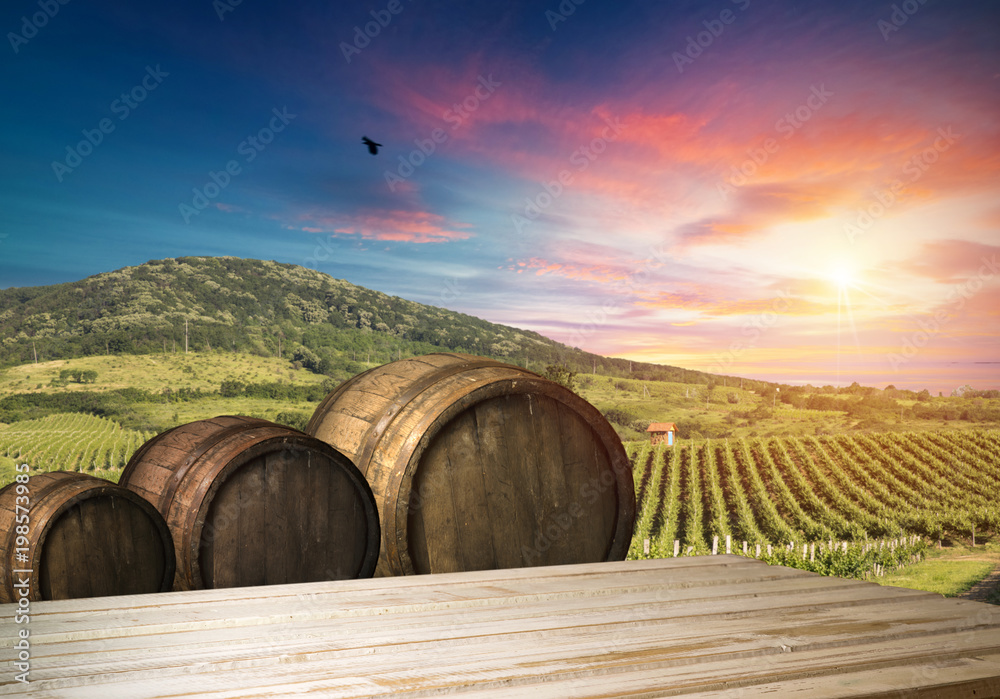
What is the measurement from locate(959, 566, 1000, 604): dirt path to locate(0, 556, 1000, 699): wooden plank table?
18.2 metres

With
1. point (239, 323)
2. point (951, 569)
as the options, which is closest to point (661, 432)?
point (951, 569)

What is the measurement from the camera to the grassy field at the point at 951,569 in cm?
1759

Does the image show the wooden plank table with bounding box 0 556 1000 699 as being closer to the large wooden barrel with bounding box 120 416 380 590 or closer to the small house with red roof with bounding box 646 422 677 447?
A: the large wooden barrel with bounding box 120 416 380 590

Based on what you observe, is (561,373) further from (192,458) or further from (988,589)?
(192,458)

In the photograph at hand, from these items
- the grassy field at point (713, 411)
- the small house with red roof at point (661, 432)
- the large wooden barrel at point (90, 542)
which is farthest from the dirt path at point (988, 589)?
the large wooden barrel at point (90, 542)

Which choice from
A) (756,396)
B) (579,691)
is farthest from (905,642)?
(756,396)

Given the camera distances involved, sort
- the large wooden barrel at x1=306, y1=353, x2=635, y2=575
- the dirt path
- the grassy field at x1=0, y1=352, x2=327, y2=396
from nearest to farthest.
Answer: the large wooden barrel at x1=306, y1=353, x2=635, y2=575
the dirt path
the grassy field at x1=0, y1=352, x2=327, y2=396

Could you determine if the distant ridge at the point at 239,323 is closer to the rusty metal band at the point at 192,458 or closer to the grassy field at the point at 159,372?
the grassy field at the point at 159,372

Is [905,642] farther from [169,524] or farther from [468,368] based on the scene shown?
[169,524]

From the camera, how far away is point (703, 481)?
2553 cm

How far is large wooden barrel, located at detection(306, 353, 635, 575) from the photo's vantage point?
118 inches

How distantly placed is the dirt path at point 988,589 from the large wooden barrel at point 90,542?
62.0 ft

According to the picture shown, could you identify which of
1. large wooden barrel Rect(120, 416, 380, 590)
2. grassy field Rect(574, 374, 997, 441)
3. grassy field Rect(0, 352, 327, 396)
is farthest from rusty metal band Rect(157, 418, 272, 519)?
grassy field Rect(0, 352, 327, 396)

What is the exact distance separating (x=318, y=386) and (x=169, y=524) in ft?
136
